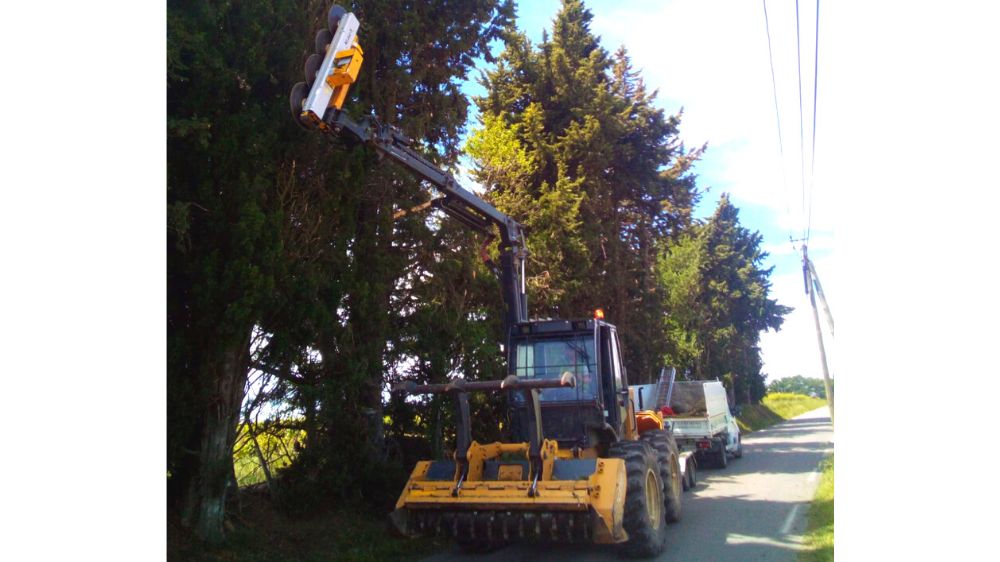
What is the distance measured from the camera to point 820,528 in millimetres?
9219

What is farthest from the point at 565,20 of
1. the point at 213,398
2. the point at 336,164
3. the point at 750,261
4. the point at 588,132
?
the point at 750,261

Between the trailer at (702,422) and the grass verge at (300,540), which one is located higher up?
the trailer at (702,422)

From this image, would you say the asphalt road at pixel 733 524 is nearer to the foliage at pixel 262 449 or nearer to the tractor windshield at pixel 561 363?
the tractor windshield at pixel 561 363

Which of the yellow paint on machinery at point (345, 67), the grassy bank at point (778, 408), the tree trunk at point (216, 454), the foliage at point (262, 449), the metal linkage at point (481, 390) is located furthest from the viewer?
the grassy bank at point (778, 408)

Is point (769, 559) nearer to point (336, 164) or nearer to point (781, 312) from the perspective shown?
point (336, 164)

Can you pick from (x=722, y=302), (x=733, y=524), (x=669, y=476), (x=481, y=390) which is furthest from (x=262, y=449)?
(x=722, y=302)

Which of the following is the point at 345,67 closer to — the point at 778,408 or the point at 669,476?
the point at 669,476

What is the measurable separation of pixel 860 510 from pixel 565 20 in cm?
2245

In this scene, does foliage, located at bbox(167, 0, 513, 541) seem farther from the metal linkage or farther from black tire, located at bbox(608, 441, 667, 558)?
black tire, located at bbox(608, 441, 667, 558)

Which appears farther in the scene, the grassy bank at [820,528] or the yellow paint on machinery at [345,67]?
the grassy bank at [820,528]

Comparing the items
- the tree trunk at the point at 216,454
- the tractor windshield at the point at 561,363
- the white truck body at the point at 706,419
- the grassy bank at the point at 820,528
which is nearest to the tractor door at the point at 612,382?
the tractor windshield at the point at 561,363

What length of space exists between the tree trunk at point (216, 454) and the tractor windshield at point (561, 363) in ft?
11.8

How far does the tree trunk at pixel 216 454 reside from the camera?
820 cm

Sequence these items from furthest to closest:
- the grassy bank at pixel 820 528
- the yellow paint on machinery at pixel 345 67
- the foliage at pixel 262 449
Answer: the foliage at pixel 262 449 < the grassy bank at pixel 820 528 < the yellow paint on machinery at pixel 345 67
